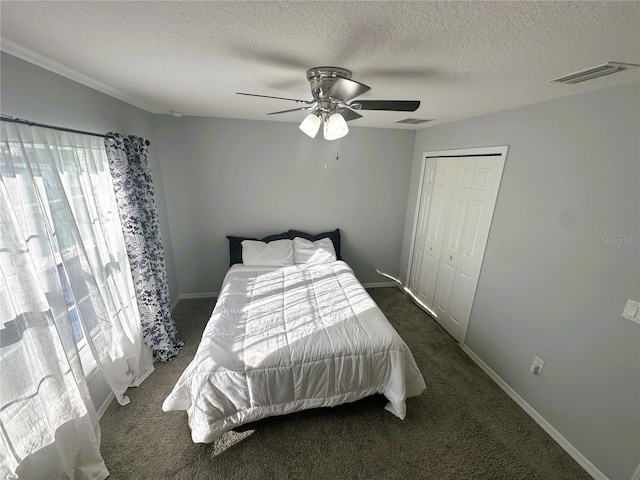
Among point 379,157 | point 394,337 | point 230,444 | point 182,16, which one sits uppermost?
point 182,16

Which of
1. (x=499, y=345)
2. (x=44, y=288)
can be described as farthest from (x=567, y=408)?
(x=44, y=288)

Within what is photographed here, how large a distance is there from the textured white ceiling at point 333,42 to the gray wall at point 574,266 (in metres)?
0.26

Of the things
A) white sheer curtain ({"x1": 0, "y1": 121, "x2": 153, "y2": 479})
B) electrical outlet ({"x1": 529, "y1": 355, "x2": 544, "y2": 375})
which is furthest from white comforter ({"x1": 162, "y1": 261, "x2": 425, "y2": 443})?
electrical outlet ({"x1": 529, "y1": 355, "x2": 544, "y2": 375})

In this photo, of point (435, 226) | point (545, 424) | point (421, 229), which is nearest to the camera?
point (545, 424)

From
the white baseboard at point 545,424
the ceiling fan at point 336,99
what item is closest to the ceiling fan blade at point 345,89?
the ceiling fan at point 336,99

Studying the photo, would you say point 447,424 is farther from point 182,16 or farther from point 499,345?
point 182,16

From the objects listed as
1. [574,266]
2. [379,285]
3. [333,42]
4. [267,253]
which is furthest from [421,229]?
[333,42]

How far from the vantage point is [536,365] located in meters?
1.87

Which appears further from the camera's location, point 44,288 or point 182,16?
point 44,288

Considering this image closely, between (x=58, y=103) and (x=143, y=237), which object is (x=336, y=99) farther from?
(x=143, y=237)

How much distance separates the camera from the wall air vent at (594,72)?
1138mm

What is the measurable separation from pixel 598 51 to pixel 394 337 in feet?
5.81

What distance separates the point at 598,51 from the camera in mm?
1022

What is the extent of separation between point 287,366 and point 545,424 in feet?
6.27
